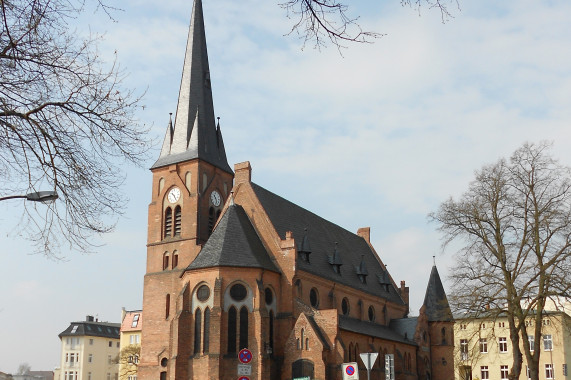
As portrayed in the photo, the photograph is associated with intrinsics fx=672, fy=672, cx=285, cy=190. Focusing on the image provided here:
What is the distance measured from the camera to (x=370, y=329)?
48.8 meters

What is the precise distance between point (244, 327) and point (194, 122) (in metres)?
18.1

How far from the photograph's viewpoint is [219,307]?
3900 centimetres

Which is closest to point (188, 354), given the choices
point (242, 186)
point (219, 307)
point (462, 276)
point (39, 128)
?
point (219, 307)

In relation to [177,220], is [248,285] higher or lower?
lower

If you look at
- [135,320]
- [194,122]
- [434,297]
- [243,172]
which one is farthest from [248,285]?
[135,320]

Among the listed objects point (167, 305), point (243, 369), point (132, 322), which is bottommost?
point (243, 369)

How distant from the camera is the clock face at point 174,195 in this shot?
49144 millimetres

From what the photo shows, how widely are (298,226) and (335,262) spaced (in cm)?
377

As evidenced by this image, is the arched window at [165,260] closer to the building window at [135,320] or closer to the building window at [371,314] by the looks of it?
the building window at [371,314]

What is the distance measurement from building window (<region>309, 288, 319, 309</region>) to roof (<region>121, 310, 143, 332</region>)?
54.3 m

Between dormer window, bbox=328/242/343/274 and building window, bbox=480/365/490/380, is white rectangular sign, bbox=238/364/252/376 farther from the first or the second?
building window, bbox=480/365/490/380

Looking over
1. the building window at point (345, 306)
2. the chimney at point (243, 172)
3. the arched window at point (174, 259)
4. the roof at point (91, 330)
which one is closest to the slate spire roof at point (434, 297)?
the building window at point (345, 306)

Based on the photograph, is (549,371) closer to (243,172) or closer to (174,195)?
(243,172)

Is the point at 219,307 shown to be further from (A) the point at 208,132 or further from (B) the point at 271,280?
(A) the point at 208,132
